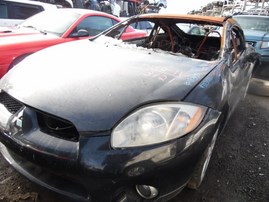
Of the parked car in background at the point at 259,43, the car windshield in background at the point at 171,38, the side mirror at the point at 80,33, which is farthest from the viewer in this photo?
the parked car in background at the point at 259,43

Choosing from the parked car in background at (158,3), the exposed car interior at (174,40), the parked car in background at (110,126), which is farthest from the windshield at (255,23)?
the parked car in background at (158,3)

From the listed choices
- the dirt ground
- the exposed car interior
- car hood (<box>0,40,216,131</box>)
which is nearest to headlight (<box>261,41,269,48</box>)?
the exposed car interior

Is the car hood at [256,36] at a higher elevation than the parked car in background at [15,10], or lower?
lower

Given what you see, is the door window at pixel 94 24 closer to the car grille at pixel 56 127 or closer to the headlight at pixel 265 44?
the car grille at pixel 56 127

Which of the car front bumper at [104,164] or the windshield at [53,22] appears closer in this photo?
the car front bumper at [104,164]

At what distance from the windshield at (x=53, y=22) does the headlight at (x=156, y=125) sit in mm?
3246

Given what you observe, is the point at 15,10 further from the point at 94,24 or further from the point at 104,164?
the point at 104,164

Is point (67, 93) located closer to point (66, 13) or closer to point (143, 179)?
point (143, 179)

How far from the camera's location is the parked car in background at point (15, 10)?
19.0 ft

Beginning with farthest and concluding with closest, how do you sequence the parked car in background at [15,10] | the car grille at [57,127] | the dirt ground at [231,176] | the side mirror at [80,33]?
the parked car in background at [15,10] → the side mirror at [80,33] → the dirt ground at [231,176] → the car grille at [57,127]

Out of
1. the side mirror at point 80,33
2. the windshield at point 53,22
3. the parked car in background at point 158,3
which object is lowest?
the parked car in background at point 158,3

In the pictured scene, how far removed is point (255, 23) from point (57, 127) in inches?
279

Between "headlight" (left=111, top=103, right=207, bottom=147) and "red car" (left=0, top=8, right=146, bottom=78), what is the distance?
2550 mm

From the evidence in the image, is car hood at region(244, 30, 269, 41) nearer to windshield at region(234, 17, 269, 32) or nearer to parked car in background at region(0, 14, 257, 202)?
windshield at region(234, 17, 269, 32)
